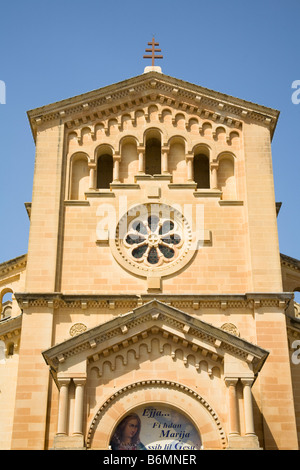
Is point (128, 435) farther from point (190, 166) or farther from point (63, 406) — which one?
point (190, 166)

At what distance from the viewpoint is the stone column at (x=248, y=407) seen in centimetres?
2858

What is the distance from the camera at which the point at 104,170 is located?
3978 cm

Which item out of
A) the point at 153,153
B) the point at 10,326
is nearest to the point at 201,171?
the point at 153,153

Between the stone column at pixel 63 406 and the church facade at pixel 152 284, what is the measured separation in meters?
0.04

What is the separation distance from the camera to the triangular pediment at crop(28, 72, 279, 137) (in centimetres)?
3953

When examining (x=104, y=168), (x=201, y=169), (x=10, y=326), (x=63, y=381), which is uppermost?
(x=104, y=168)

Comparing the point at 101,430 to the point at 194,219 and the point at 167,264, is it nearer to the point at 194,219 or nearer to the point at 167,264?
the point at 167,264

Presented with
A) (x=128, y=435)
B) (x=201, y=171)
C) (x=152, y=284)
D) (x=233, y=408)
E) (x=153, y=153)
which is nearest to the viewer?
(x=233, y=408)

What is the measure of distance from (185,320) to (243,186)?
1011 cm

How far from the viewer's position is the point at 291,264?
39281 millimetres

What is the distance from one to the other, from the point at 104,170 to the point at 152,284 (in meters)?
7.12

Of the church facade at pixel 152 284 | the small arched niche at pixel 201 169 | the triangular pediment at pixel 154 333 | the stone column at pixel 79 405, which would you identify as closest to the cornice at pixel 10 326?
the church facade at pixel 152 284

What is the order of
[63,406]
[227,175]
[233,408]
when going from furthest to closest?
1. [227,175]
2. [233,408]
3. [63,406]
